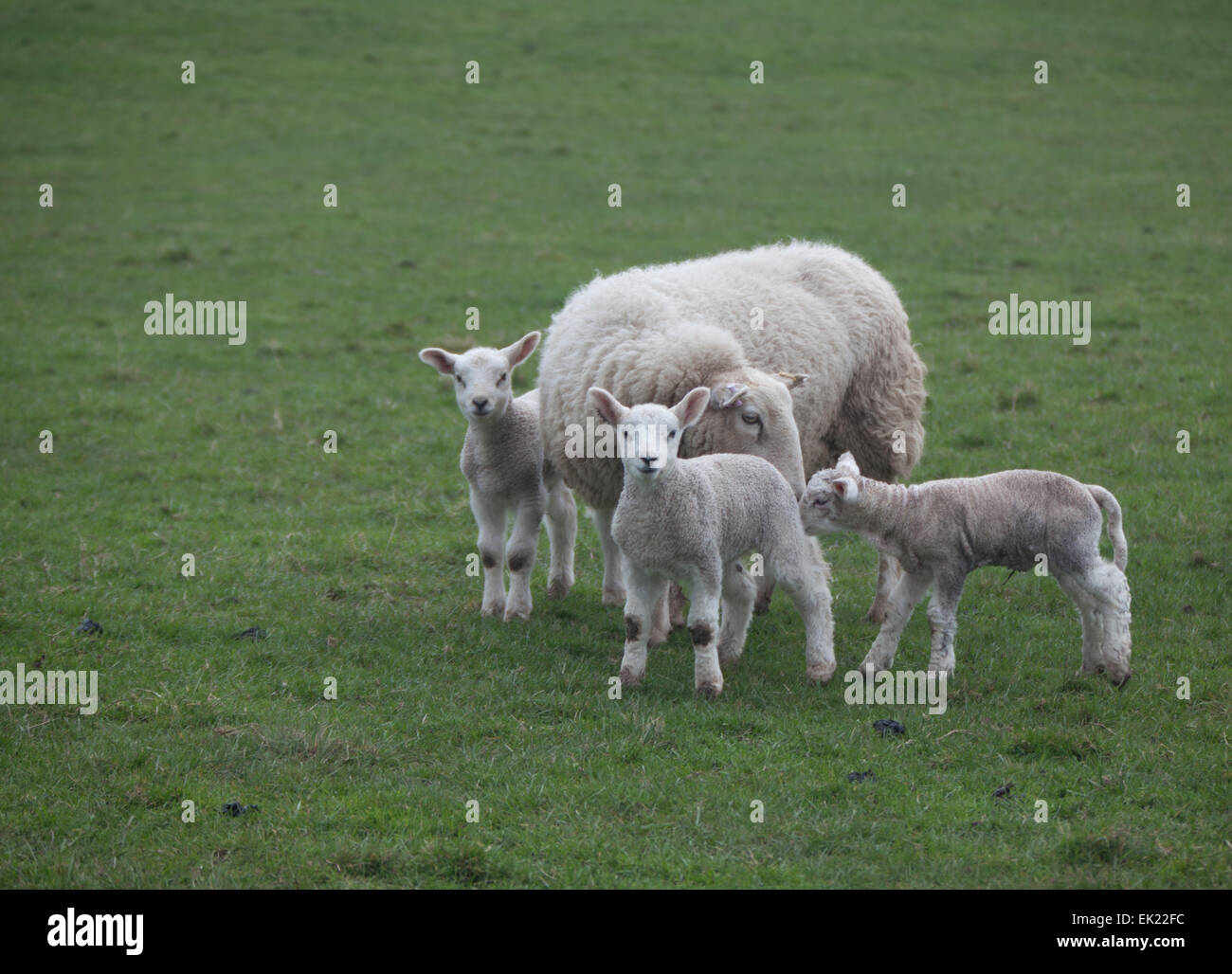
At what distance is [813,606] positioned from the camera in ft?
24.4

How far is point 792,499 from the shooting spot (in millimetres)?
7512

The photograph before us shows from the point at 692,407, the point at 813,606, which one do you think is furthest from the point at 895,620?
the point at 692,407

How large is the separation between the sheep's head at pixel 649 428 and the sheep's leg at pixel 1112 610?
2.23m

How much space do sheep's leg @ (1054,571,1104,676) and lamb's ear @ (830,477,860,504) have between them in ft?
3.73

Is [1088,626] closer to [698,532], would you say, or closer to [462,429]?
[698,532]

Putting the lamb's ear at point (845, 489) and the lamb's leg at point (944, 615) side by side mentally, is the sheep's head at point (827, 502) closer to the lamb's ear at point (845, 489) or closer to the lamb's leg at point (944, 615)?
the lamb's ear at point (845, 489)

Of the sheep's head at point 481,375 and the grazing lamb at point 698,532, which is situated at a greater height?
the sheep's head at point 481,375

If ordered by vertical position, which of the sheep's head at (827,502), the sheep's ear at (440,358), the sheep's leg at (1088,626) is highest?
the sheep's ear at (440,358)

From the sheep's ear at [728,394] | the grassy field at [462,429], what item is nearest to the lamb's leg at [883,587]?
the grassy field at [462,429]

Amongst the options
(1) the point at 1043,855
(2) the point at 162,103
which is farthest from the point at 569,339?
(2) the point at 162,103

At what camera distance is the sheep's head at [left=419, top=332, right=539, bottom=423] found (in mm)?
8305

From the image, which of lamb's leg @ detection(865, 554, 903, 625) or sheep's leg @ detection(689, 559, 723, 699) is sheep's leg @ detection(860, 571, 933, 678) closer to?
sheep's leg @ detection(689, 559, 723, 699)

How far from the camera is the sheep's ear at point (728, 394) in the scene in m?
7.72

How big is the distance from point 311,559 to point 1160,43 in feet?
96.3
